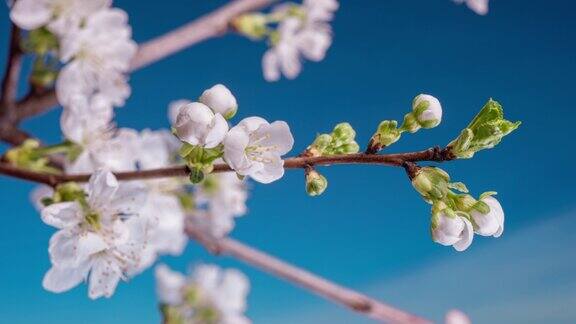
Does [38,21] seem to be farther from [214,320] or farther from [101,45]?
[214,320]

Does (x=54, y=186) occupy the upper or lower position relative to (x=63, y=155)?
lower

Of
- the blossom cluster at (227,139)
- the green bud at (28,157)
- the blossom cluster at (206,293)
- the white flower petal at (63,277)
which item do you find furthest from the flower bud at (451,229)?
the blossom cluster at (206,293)

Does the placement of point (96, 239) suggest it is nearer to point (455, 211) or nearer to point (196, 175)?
point (196, 175)

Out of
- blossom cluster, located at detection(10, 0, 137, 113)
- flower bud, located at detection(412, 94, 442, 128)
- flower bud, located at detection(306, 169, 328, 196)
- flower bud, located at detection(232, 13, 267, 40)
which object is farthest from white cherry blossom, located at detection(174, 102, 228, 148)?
flower bud, located at detection(232, 13, 267, 40)

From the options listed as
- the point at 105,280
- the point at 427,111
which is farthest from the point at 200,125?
the point at 105,280

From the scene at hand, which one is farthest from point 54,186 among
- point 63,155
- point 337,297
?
point 337,297
